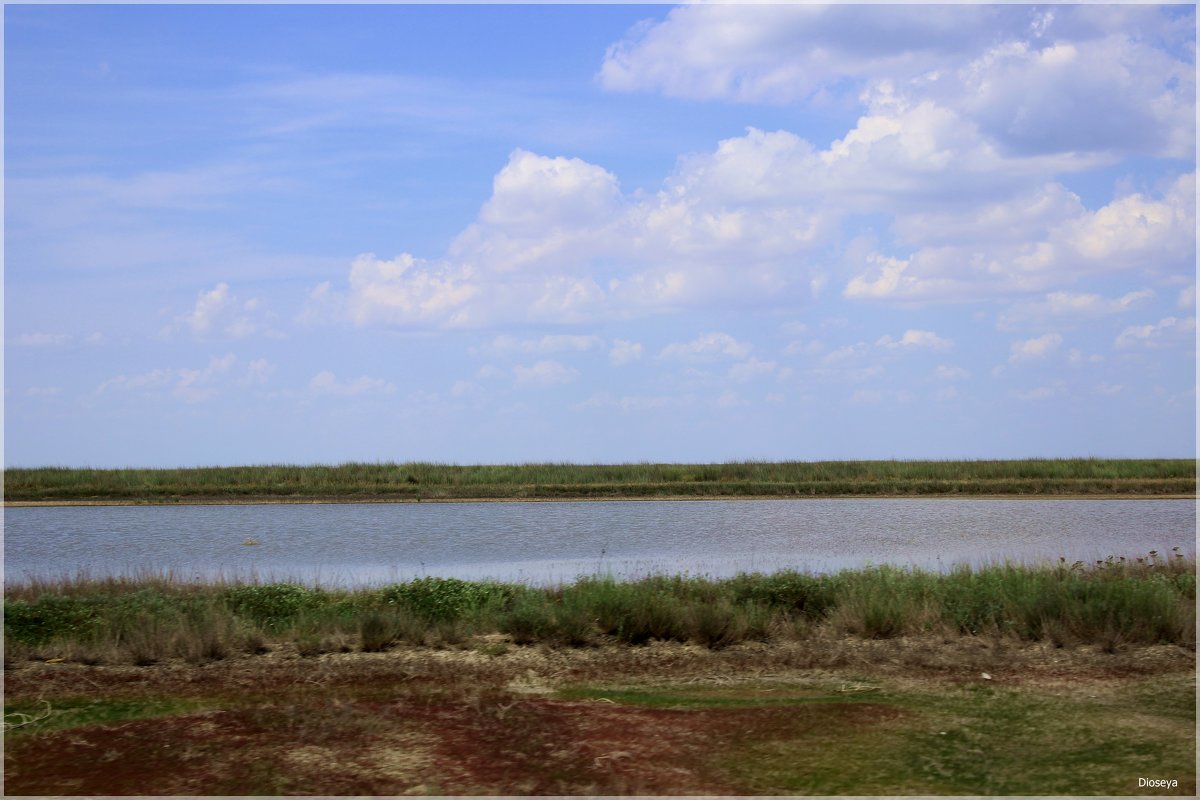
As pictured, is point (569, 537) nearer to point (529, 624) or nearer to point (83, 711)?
point (529, 624)

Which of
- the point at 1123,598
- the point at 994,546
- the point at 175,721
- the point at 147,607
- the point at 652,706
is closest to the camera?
the point at 175,721

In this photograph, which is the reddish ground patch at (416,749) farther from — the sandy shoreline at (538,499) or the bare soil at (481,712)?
the sandy shoreline at (538,499)

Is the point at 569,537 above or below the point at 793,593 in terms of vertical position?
below

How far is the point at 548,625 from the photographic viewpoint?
12.3 m

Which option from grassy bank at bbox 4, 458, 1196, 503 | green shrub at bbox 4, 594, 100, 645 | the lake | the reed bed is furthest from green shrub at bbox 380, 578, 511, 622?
grassy bank at bbox 4, 458, 1196, 503

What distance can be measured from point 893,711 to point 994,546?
16359 millimetres

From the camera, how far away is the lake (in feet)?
69.2

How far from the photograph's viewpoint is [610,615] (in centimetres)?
1251

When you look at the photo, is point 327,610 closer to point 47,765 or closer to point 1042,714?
point 47,765

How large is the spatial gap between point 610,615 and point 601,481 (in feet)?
118

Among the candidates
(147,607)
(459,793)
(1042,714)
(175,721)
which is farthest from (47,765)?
(1042,714)

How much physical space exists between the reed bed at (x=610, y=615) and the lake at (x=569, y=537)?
2644 mm

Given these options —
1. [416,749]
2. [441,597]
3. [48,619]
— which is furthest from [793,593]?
[48,619]

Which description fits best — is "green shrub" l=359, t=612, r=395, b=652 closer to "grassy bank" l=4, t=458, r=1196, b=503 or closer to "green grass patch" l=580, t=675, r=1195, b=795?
"green grass patch" l=580, t=675, r=1195, b=795
